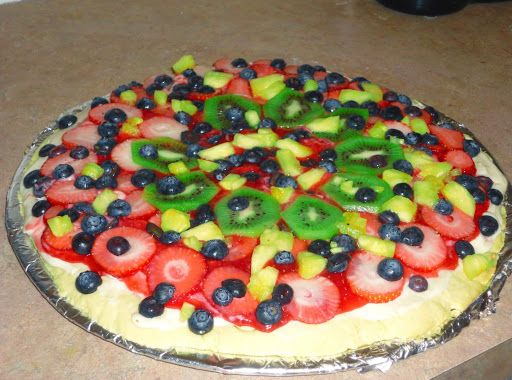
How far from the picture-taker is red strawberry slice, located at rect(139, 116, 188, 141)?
258cm

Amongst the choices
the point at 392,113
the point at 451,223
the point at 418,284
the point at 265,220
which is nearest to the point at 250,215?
the point at 265,220

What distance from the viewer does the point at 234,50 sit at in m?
4.08

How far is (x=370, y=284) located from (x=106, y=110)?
1539 mm

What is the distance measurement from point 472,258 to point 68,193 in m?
1.56

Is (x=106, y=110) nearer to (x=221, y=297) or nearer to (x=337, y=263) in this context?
(x=221, y=297)

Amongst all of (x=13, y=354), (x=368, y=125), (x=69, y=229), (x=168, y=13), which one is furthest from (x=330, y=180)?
(x=168, y=13)

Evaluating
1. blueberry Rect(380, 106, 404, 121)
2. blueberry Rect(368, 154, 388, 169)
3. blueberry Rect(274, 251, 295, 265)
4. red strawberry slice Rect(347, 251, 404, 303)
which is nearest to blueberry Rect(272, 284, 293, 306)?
blueberry Rect(274, 251, 295, 265)

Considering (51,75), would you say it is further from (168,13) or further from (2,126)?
(168,13)

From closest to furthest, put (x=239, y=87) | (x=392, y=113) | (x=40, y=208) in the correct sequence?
(x=40, y=208)
(x=392, y=113)
(x=239, y=87)

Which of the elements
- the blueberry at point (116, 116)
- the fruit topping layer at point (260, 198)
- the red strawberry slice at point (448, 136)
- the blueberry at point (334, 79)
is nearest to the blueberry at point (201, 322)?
the fruit topping layer at point (260, 198)

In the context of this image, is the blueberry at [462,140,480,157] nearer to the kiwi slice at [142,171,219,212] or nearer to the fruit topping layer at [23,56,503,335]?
the fruit topping layer at [23,56,503,335]

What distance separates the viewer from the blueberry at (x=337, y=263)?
1.95 m

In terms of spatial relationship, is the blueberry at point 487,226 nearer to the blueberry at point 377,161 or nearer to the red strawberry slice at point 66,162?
the blueberry at point 377,161

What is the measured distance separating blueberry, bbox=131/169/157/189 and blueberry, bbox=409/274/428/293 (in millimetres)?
1082
